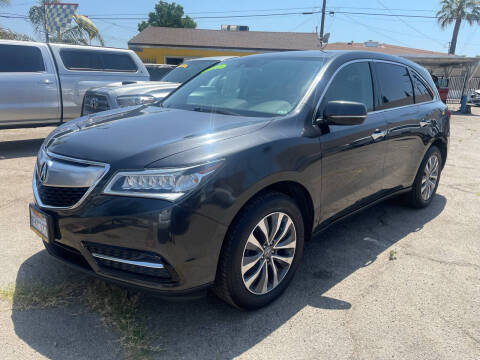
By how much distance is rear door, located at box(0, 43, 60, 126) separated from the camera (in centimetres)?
723

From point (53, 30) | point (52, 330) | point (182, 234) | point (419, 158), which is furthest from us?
point (53, 30)

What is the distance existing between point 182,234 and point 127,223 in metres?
0.30

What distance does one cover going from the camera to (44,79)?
763cm

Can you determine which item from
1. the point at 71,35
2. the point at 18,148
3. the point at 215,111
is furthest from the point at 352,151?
the point at 71,35

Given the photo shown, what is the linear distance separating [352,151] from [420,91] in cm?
178

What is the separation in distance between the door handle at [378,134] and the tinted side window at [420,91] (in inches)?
40.0

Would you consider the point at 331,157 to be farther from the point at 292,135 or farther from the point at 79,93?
the point at 79,93

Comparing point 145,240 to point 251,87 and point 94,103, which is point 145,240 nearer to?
point 251,87

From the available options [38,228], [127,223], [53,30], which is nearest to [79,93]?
[38,228]

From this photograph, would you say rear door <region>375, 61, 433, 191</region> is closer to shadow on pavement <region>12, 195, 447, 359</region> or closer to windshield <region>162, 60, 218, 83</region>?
shadow on pavement <region>12, 195, 447, 359</region>

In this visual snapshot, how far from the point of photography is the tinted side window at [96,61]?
813 centimetres

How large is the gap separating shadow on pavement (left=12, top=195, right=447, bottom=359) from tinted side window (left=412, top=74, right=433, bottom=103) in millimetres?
1674

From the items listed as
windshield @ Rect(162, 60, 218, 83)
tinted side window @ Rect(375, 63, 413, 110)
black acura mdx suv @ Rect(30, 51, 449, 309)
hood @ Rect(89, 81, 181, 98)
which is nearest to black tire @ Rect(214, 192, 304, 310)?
black acura mdx suv @ Rect(30, 51, 449, 309)

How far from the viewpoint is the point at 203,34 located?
33250 mm
